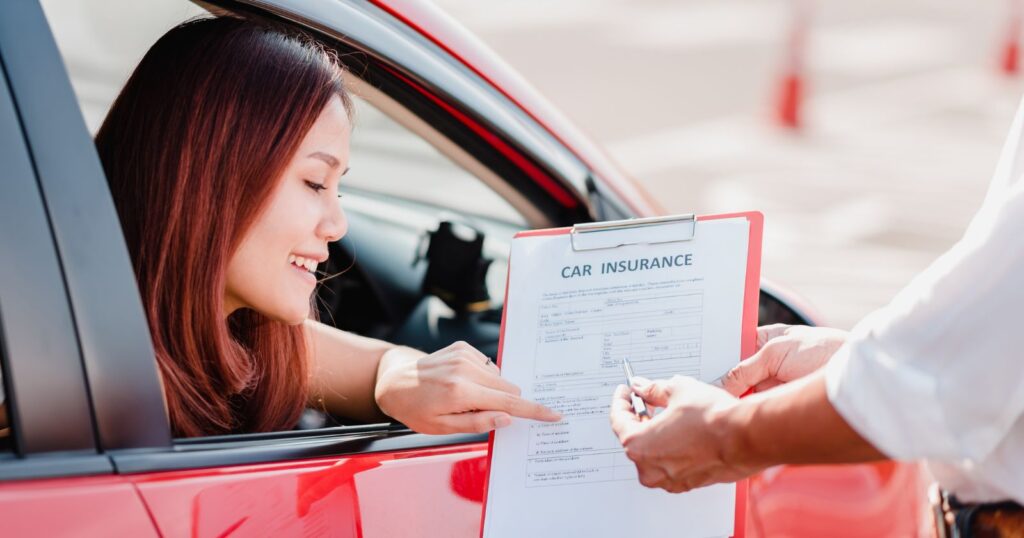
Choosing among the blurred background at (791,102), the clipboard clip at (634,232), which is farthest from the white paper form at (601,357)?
the blurred background at (791,102)

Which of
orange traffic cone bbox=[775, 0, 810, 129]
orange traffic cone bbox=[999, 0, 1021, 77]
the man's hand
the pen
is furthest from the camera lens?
orange traffic cone bbox=[999, 0, 1021, 77]

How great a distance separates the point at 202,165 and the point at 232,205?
8cm

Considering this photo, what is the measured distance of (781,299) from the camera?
264cm

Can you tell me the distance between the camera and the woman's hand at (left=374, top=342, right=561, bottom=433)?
192cm

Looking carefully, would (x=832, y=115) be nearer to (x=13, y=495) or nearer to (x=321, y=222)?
(x=321, y=222)

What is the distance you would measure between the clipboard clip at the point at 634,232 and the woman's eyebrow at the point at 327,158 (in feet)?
1.65

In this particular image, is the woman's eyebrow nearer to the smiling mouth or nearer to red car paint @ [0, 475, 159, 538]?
the smiling mouth

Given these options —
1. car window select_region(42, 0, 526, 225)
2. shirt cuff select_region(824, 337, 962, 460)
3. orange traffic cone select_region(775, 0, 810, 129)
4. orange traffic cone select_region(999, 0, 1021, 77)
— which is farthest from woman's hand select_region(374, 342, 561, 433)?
orange traffic cone select_region(999, 0, 1021, 77)

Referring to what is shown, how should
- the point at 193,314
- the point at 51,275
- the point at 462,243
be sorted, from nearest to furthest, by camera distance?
the point at 51,275
the point at 193,314
the point at 462,243

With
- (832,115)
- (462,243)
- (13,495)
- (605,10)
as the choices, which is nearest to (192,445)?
(13,495)

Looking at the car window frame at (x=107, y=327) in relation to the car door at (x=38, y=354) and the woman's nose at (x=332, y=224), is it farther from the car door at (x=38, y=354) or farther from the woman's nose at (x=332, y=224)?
the woman's nose at (x=332, y=224)

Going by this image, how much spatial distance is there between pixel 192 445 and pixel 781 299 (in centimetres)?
132

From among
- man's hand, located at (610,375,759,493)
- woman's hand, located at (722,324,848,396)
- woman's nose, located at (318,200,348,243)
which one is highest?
woman's nose, located at (318,200,348,243)

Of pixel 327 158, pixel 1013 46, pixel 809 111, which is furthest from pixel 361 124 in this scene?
pixel 1013 46
